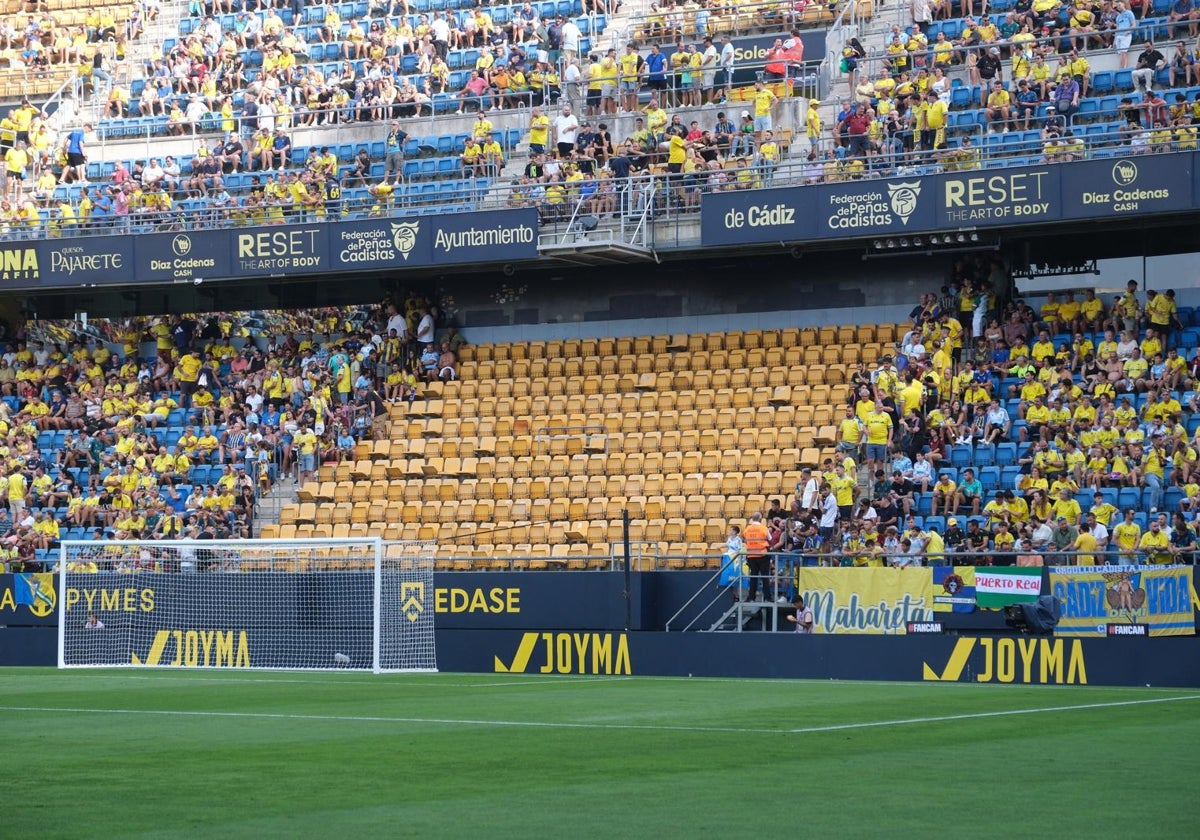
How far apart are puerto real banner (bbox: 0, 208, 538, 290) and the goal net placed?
6.49 metres

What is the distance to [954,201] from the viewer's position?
92.0 feet

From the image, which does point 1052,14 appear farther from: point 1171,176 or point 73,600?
point 73,600

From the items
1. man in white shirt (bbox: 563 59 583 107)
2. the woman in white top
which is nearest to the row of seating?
the woman in white top

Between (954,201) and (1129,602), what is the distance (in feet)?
30.5

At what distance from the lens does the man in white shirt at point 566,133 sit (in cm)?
3272

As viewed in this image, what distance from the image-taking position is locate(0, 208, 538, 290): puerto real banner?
31312 millimetres

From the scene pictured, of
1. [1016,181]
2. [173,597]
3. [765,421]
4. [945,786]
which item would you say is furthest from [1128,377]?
[945,786]

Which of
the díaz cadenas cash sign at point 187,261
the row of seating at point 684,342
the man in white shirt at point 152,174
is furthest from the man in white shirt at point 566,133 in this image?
the man in white shirt at point 152,174

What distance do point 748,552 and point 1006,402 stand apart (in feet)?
18.1

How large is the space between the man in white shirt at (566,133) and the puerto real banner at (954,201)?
393 centimetres

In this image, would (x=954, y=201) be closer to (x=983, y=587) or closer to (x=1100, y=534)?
(x=1100, y=534)

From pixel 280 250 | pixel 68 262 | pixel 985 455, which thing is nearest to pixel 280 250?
pixel 280 250

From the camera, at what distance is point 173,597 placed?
87.8 ft

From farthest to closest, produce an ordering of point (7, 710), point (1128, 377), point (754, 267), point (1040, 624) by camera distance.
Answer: point (754, 267)
point (1128, 377)
point (1040, 624)
point (7, 710)
